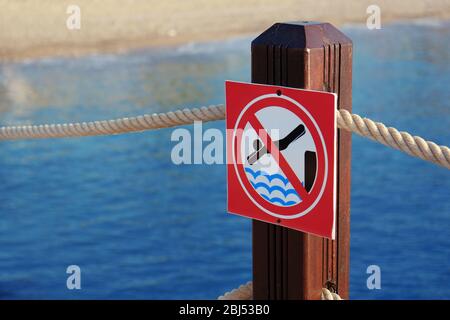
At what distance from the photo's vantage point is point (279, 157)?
1776mm

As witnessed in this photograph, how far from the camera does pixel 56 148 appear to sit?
8.20m

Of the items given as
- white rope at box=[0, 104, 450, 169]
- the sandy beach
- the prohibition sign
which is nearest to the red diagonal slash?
the prohibition sign

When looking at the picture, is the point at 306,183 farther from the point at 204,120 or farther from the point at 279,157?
the point at 204,120

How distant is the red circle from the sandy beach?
11456mm

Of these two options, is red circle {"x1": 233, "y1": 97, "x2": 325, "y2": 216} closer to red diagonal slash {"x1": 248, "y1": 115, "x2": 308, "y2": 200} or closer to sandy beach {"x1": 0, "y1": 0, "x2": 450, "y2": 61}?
red diagonal slash {"x1": 248, "y1": 115, "x2": 308, "y2": 200}

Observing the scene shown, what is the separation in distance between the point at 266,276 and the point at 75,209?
498 cm

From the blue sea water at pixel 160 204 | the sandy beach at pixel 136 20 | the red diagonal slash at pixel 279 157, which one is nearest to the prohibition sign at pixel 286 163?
the red diagonal slash at pixel 279 157

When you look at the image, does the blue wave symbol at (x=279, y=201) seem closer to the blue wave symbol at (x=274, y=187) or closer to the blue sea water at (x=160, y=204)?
the blue wave symbol at (x=274, y=187)

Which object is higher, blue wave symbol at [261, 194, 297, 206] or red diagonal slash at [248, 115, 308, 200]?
red diagonal slash at [248, 115, 308, 200]

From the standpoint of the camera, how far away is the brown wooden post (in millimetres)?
1721

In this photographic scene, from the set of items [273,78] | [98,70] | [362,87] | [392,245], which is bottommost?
[273,78]

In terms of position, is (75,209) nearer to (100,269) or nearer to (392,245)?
(100,269)

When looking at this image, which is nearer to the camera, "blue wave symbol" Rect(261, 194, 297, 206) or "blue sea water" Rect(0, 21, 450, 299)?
"blue wave symbol" Rect(261, 194, 297, 206)
